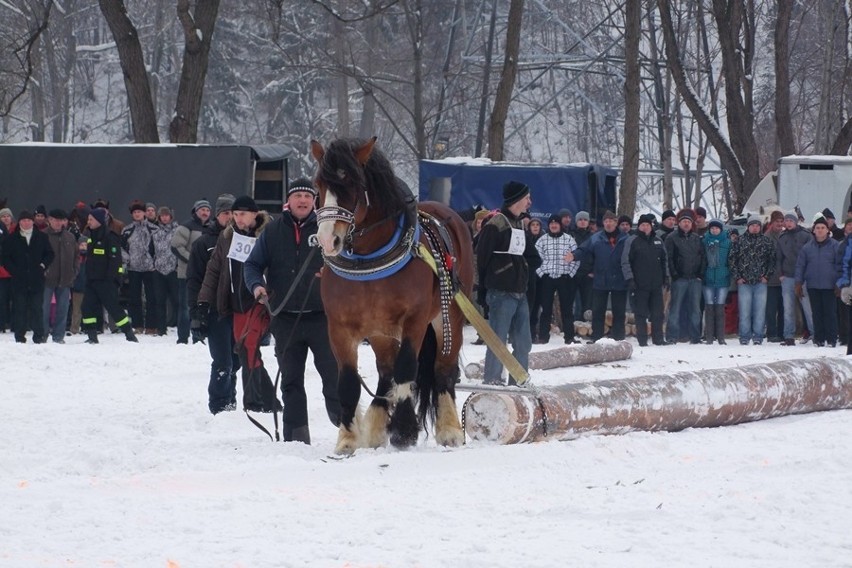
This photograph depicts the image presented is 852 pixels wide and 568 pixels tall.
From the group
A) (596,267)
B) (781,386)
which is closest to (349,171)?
(781,386)

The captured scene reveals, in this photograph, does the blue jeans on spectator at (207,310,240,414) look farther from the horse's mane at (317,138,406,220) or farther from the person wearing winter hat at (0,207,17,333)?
the person wearing winter hat at (0,207,17,333)

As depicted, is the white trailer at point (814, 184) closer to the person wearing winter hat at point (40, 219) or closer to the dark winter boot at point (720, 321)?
the dark winter boot at point (720, 321)

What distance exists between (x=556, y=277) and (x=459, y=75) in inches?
506

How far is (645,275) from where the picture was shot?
20.3 metres

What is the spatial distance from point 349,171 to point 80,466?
2540 millimetres

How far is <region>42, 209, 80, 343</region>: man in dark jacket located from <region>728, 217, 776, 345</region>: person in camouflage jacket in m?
9.47

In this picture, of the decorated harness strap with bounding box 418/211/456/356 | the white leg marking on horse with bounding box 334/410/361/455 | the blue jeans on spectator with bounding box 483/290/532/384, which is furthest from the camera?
the blue jeans on spectator with bounding box 483/290/532/384

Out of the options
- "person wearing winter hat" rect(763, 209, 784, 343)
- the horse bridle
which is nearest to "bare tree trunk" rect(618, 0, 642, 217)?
"person wearing winter hat" rect(763, 209, 784, 343)

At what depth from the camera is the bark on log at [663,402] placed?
8906 mm

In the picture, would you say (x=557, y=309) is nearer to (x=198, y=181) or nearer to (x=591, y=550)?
(x=198, y=181)

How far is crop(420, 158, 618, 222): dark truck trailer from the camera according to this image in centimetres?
2375

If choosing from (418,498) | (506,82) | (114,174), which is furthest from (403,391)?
(506,82)

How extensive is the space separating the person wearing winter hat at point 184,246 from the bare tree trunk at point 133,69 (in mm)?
5731

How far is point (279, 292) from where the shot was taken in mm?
9945
